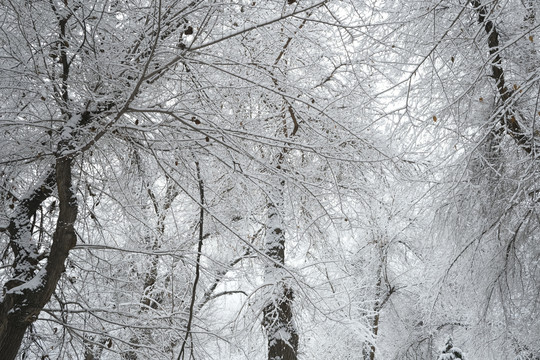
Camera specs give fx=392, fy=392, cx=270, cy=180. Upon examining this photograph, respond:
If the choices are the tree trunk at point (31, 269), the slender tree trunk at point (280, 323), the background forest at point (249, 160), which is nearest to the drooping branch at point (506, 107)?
the background forest at point (249, 160)

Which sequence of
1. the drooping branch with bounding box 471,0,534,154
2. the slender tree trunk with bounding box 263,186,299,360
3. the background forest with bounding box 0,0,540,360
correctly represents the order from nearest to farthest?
1. the background forest with bounding box 0,0,540,360
2. the drooping branch with bounding box 471,0,534,154
3. the slender tree trunk with bounding box 263,186,299,360

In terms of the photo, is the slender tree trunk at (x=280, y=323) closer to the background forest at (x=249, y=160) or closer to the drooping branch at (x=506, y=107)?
the background forest at (x=249, y=160)

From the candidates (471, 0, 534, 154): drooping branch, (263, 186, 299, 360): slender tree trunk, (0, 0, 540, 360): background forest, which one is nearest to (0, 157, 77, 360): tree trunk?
(0, 0, 540, 360): background forest

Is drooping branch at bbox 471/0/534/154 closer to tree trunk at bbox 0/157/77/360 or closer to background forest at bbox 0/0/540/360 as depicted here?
background forest at bbox 0/0/540/360

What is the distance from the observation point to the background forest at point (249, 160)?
8.30 feet

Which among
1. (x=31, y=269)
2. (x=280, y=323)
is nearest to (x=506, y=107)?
(x=280, y=323)

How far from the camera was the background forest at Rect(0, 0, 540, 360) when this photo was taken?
2531 millimetres

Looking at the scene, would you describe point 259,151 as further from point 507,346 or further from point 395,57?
point 507,346

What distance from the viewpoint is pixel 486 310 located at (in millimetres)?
4938

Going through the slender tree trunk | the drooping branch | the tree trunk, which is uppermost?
the drooping branch

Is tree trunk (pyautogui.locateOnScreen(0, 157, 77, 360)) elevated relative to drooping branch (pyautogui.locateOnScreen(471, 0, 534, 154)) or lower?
lower

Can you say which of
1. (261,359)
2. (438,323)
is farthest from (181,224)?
(438,323)

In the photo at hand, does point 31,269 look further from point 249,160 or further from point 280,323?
point 280,323

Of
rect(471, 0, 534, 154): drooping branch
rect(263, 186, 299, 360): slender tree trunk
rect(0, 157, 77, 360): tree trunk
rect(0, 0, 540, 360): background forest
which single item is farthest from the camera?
rect(263, 186, 299, 360): slender tree trunk
